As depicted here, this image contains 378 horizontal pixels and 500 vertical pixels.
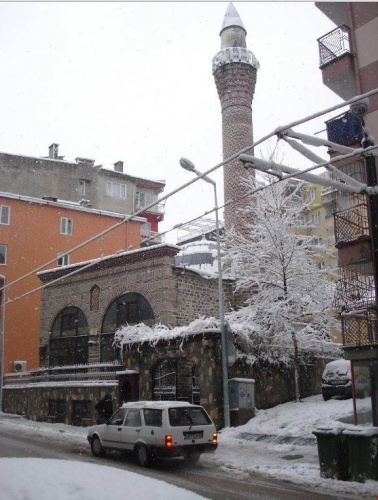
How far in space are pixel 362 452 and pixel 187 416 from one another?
4656 millimetres

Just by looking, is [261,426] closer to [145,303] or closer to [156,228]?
[145,303]

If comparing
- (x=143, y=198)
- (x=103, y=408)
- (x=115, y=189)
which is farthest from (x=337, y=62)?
(x=143, y=198)

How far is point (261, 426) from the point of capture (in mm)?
19047

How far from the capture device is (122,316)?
2656 centimetres

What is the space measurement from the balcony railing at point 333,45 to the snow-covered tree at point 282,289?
19.7 ft

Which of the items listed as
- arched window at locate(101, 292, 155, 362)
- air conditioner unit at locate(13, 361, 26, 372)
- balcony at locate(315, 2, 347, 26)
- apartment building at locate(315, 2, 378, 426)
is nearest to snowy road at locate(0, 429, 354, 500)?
apartment building at locate(315, 2, 378, 426)

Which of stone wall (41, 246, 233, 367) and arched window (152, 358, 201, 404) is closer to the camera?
arched window (152, 358, 201, 404)

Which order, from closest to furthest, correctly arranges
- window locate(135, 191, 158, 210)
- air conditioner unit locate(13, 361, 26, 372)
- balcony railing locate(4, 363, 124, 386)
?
balcony railing locate(4, 363, 124, 386) < air conditioner unit locate(13, 361, 26, 372) < window locate(135, 191, 158, 210)

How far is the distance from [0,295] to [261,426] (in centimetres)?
2243

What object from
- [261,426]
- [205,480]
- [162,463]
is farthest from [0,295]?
[205,480]

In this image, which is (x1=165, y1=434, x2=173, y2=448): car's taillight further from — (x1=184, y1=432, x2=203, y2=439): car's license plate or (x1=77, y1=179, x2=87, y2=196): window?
(x1=77, y1=179, x2=87, y2=196): window

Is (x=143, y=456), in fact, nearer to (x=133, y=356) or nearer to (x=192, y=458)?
(x=192, y=458)

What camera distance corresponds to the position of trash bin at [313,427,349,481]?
10945mm

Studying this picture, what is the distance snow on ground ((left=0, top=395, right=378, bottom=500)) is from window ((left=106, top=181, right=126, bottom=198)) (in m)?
29.8
